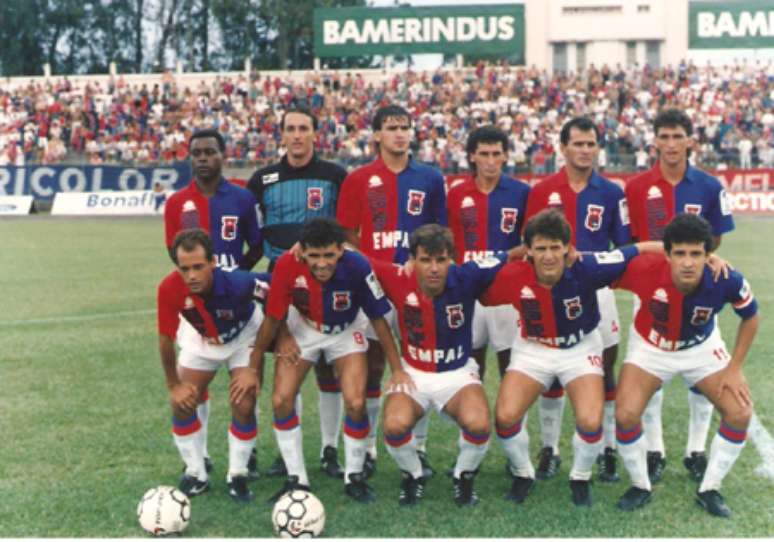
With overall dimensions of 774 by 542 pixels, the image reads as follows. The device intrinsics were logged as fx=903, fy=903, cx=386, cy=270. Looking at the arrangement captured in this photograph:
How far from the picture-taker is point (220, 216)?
19.0ft

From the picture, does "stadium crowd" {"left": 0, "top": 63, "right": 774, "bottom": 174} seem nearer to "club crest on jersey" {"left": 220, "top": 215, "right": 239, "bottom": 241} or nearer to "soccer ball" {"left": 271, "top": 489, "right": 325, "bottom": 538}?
"club crest on jersey" {"left": 220, "top": 215, "right": 239, "bottom": 241}

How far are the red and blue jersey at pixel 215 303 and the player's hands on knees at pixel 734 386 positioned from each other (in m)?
2.64

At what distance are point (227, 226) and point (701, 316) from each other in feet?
9.58

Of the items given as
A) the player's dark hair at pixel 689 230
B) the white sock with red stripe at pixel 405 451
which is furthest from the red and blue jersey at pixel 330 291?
the player's dark hair at pixel 689 230

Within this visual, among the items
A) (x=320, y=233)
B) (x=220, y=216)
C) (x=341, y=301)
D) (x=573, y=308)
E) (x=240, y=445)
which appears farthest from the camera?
(x=220, y=216)

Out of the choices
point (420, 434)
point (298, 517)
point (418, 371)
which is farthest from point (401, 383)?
point (298, 517)

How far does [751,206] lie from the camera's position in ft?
81.5

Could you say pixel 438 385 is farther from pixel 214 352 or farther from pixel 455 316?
pixel 214 352

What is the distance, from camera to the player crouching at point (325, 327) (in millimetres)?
5164

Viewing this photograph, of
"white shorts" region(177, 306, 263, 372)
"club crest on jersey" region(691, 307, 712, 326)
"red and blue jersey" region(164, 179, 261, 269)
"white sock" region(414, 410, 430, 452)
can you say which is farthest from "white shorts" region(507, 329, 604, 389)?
"red and blue jersey" region(164, 179, 261, 269)

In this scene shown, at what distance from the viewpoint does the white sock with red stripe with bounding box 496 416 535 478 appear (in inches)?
197

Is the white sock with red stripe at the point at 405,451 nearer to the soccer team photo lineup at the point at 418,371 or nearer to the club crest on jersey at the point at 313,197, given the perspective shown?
the soccer team photo lineup at the point at 418,371

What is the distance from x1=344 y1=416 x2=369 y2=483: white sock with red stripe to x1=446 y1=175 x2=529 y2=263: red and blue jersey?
51.1 inches

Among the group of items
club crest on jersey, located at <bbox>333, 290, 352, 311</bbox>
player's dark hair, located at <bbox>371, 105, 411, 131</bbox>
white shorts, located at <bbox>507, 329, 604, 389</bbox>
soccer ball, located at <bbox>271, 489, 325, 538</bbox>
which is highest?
player's dark hair, located at <bbox>371, 105, 411, 131</bbox>
